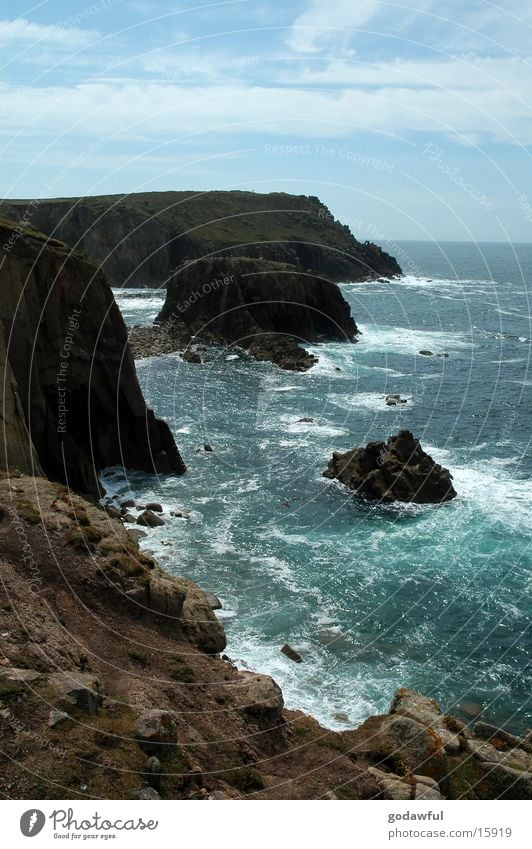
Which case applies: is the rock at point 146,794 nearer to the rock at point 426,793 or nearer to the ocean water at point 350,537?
the rock at point 426,793

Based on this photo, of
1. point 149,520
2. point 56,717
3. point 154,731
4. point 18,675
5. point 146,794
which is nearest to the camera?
point 146,794

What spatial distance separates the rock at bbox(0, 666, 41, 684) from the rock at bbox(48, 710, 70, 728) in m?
1.45

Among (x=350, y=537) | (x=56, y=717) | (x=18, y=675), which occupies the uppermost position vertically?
(x=18, y=675)

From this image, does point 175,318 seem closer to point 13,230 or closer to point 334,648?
point 13,230

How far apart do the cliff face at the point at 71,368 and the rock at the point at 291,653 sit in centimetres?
2157

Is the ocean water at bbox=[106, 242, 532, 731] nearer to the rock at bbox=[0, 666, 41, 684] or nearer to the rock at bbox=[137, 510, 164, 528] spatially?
the rock at bbox=[137, 510, 164, 528]

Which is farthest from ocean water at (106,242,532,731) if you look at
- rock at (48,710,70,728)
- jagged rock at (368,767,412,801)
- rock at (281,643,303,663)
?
rock at (48,710,70,728)

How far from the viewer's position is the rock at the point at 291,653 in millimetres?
36156

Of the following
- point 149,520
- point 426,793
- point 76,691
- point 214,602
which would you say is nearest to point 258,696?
point 426,793

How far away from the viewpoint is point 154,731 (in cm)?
2116

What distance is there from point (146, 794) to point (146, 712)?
3904 millimetres

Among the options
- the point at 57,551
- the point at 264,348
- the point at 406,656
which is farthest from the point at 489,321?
the point at 57,551

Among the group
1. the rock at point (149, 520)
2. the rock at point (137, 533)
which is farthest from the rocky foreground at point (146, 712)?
the rock at point (149, 520)

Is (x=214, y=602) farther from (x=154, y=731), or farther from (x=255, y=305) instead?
(x=255, y=305)
